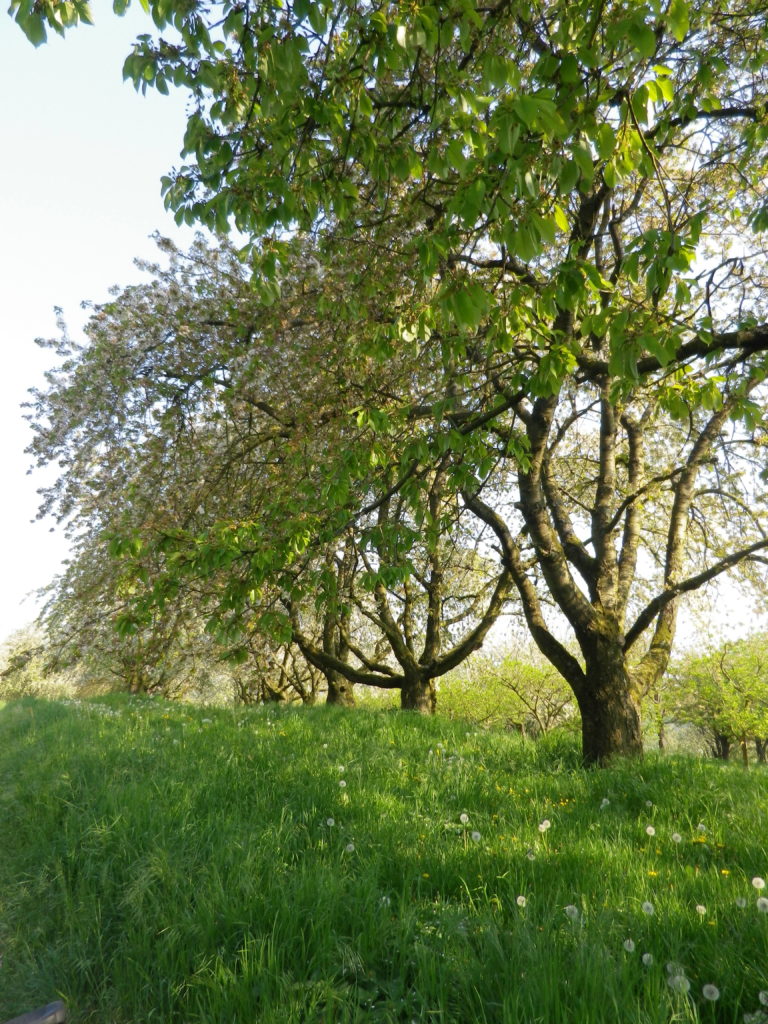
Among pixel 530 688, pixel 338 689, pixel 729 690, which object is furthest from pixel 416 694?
pixel 729 690

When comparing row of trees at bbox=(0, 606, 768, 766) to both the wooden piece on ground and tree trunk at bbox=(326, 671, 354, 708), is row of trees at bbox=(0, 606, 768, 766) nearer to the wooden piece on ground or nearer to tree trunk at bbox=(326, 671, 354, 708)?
tree trunk at bbox=(326, 671, 354, 708)

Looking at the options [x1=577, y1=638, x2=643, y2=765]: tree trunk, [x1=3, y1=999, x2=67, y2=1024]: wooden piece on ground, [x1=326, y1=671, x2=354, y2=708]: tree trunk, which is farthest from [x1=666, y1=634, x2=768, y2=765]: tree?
[x1=3, y1=999, x2=67, y2=1024]: wooden piece on ground

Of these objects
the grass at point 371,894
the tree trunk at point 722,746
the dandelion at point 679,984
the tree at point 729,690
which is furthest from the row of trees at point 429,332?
the tree trunk at point 722,746

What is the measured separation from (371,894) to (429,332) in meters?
3.84

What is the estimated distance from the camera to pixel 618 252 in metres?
8.06

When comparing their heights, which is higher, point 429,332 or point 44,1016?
point 429,332

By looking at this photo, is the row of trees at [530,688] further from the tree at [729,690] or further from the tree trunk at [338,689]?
the tree trunk at [338,689]

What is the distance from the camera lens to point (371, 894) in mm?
3074

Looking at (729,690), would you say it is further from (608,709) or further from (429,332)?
(429,332)

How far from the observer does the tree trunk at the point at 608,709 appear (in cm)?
726

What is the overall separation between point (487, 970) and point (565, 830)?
2.11 meters

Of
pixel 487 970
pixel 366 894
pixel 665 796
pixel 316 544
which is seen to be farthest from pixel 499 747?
pixel 487 970

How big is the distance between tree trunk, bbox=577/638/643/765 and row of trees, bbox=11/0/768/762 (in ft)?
0.12

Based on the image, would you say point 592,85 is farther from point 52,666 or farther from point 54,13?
point 52,666
